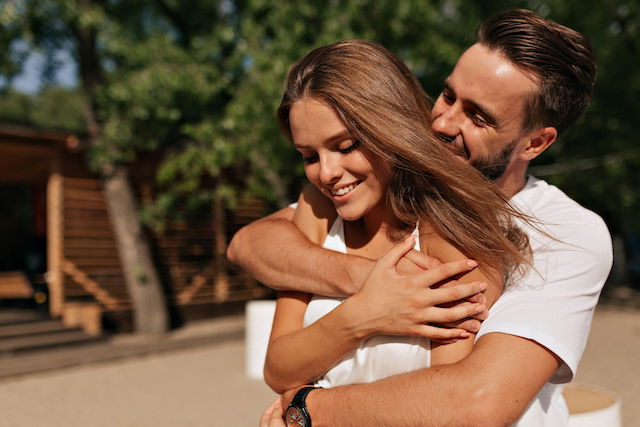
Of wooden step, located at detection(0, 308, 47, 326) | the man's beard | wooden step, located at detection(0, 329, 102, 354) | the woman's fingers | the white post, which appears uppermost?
the man's beard

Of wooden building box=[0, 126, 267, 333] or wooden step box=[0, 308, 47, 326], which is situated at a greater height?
wooden building box=[0, 126, 267, 333]

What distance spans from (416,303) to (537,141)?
78 cm

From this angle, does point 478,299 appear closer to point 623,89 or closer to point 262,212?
point 623,89

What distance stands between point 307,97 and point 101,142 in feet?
33.4

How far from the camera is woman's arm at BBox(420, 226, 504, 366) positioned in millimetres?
1693

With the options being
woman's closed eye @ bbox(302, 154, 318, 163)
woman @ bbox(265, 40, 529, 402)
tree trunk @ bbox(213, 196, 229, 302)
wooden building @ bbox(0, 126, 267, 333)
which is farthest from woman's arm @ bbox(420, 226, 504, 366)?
tree trunk @ bbox(213, 196, 229, 302)

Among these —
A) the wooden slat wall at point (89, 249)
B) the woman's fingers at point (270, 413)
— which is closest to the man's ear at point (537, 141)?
the woman's fingers at point (270, 413)

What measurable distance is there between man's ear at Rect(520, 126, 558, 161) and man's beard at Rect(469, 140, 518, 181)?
0.07 metres

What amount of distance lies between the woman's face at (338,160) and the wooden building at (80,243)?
954 cm

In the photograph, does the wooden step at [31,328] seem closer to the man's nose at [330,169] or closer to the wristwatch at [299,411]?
the wristwatch at [299,411]

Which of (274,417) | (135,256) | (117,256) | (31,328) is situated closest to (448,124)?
(274,417)

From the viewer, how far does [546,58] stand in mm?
1903

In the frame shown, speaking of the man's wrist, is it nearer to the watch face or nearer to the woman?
the woman

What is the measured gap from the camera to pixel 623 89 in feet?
38.9
